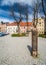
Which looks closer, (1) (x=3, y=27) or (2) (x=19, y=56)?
(2) (x=19, y=56)

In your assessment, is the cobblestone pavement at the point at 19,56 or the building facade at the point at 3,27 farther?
the building facade at the point at 3,27

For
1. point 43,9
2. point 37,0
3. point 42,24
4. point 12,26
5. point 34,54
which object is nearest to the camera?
point 34,54

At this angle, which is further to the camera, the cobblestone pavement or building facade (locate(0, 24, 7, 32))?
building facade (locate(0, 24, 7, 32))

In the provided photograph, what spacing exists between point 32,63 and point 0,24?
10635 centimetres

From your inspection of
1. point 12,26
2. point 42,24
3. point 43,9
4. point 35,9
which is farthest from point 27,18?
point 12,26

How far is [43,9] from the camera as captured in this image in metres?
34.0

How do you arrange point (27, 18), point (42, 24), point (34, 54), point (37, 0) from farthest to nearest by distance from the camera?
point (42, 24) → point (27, 18) → point (37, 0) → point (34, 54)

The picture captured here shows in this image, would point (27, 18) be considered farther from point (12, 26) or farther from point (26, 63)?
point (12, 26)

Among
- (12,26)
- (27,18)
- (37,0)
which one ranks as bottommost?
(12,26)

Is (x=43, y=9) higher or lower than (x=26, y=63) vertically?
higher

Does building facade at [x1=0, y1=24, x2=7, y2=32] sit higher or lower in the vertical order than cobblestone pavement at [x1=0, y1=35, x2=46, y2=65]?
lower

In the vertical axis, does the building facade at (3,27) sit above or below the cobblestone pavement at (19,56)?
below

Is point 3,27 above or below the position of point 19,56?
below

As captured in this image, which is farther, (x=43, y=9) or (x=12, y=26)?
(x=12, y=26)
